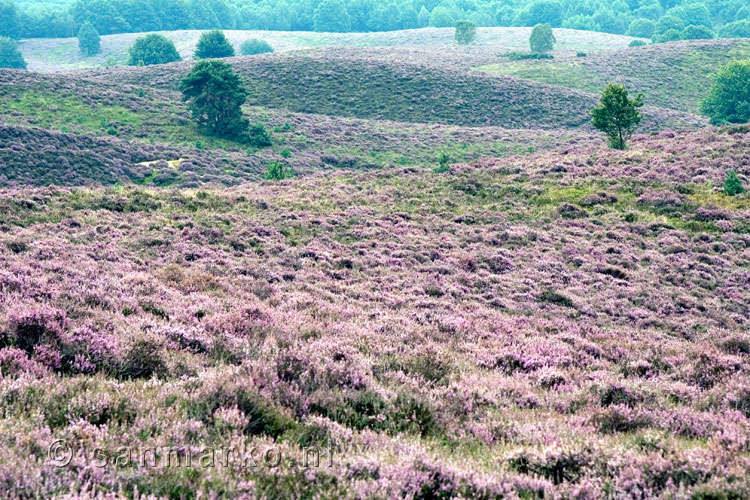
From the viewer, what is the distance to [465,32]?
13200 cm

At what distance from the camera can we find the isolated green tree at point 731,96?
59.4 m

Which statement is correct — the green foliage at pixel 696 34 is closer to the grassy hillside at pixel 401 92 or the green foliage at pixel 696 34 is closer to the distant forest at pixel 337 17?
the distant forest at pixel 337 17

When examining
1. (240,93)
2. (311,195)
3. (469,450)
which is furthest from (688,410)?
(240,93)

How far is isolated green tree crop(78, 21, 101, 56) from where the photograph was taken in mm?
130000

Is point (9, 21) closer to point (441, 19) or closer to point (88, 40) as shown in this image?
point (88, 40)

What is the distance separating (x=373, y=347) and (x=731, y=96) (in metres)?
68.9

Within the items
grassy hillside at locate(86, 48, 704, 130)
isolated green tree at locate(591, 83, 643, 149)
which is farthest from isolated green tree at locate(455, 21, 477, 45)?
isolated green tree at locate(591, 83, 643, 149)

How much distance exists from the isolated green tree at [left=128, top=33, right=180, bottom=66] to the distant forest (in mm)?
62309

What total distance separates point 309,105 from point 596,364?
65785 mm

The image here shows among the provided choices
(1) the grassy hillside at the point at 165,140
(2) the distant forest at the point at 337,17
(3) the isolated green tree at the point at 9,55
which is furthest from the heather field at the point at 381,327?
(2) the distant forest at the point at 337,17

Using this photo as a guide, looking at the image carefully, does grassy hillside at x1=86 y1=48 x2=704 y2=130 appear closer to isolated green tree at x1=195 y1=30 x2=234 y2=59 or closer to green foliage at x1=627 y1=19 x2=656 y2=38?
isolated green tree at x1=195 y1=30 x2=234 y2=59

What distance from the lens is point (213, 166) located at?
45156 mm

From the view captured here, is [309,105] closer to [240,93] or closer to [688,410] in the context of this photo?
[240,93]

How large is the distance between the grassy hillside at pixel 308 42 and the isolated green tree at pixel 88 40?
82.6 inches
